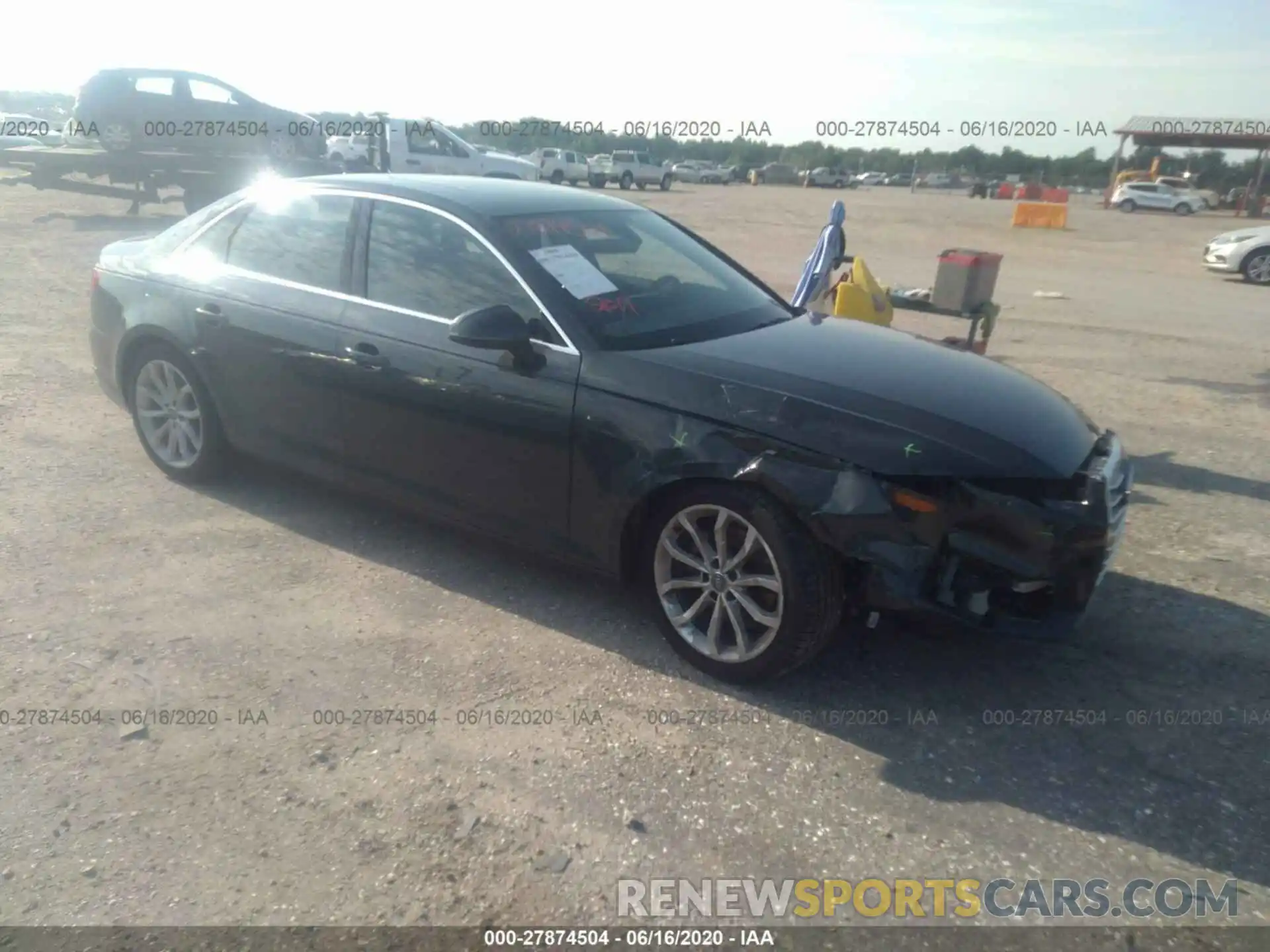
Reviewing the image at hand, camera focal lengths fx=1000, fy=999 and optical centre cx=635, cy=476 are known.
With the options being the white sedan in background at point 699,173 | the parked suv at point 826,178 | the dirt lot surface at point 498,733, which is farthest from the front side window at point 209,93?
the parked suv at point 826,178

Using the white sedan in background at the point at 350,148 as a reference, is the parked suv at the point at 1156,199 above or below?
above

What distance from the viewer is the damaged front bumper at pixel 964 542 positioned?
3277mm

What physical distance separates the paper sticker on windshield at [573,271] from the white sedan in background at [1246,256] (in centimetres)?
1744

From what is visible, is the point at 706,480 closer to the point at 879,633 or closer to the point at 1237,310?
the point at 879,633

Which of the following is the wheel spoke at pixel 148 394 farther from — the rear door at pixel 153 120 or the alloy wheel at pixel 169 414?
the rear door at pixel 153 120

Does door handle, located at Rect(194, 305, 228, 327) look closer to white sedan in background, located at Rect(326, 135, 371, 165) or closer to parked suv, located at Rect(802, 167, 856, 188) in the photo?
white sedan in background, located at Rect(326, 135, 371, 165)

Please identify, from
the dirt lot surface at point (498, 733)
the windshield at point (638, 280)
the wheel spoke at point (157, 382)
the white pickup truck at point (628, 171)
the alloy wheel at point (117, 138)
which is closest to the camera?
the dirt lot surface at point (498, 733)

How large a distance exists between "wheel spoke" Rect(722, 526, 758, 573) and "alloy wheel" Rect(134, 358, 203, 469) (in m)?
3.07

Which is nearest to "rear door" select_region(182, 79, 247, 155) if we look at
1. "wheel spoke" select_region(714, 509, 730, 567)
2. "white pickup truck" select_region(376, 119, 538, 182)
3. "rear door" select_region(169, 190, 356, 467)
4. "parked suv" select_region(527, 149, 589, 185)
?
"white pickup truck" select_region(376, 119, 538, 182)

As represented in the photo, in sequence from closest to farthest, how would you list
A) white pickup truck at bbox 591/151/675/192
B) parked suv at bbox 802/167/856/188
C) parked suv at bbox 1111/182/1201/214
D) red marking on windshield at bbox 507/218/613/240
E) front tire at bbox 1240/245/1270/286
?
red marking on windshield at bbox 507/218/613/240 → front tire at bbox 1240/245/1270/286 → parked suv at bbox 1111/182/1201/214 → white pickup truck at bbox 591/151/675/192 → parked suv at bbox 802/167/856/188

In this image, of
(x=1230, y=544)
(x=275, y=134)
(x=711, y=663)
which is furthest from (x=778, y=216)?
(x=711, y=663)

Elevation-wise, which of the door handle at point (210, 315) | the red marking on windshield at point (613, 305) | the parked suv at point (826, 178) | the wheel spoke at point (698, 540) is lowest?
the wheel spoke at point (698, 540)

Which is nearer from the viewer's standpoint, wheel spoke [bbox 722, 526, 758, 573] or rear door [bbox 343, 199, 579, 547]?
wheel spoke [bbox 722, 526, 758, 573]

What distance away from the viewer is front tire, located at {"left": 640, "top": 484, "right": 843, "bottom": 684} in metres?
3.38
